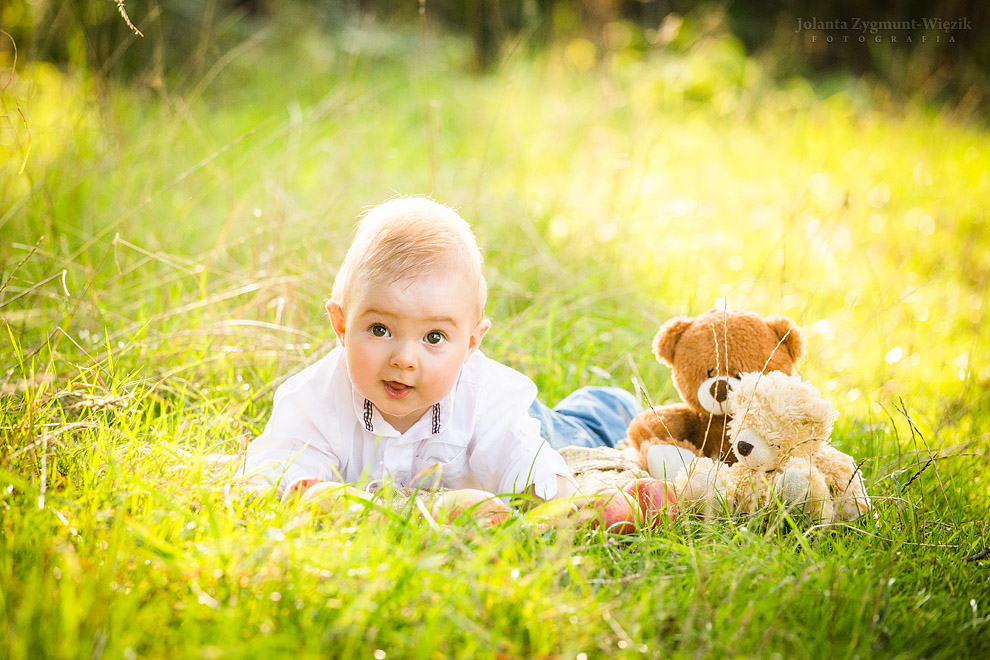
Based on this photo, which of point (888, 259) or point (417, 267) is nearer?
point (417, 267)

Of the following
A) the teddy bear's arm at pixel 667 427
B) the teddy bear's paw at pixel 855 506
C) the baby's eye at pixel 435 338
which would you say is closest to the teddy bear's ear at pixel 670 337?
the teddy bear's arm at pixel 667 427

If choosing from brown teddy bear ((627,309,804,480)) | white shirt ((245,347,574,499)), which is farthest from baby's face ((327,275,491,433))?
brown teddy bear ((627,309,804,480))

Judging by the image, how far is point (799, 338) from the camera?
2033 millimetres

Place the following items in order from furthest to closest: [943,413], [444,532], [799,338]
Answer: [943,413] < [799,338] < [444,532]

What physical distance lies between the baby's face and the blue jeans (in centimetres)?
59

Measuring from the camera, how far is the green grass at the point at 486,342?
1297 mm

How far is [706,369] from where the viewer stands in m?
2.01

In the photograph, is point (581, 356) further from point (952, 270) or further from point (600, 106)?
point (600, 106)

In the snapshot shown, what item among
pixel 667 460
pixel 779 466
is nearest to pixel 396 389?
pixel 667 460

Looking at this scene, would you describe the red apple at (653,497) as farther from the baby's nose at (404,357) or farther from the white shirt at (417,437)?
the baby's nose at (404,357)

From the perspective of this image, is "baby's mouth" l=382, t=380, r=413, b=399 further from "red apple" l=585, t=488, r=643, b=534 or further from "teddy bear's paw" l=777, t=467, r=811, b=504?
"teddy bear's paw" l=777, t=467, r=811, b=504

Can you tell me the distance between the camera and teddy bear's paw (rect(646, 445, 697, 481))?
1988 mm

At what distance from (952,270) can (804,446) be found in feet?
8.77

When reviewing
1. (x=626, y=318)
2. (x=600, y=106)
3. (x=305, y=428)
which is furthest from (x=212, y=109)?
(x=305, y=428)
